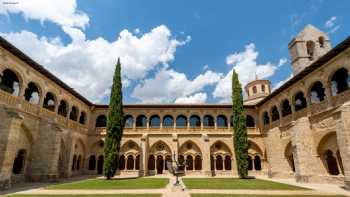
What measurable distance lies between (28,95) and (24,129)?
423 cm

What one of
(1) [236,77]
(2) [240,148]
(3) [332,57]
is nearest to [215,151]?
(2) [240,148]

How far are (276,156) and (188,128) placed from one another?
10.2 meters

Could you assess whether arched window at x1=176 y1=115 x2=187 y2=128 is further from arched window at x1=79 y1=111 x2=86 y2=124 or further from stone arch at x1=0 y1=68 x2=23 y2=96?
stone arch at x1=0 y1=68 x2=23 y2=96

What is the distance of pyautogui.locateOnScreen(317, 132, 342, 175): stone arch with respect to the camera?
14.8 m

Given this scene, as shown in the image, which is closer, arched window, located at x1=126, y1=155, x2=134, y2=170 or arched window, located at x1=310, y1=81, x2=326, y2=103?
arched window, located at x1=310, y1=81, x2=326, y2=103

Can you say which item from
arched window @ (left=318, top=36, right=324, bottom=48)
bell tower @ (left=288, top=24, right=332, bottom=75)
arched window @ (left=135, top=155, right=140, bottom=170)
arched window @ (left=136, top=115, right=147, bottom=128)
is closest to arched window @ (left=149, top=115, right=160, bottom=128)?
arched window @ (left=136, top=115, right=147, bottom=128)

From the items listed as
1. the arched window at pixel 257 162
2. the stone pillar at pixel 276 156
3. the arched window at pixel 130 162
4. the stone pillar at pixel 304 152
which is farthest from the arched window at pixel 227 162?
the arched window at pixel 130 162

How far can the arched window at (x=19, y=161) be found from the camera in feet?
50.6

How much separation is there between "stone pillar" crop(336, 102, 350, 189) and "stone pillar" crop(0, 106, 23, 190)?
2033 cm

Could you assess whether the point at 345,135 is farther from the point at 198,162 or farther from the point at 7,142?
the point at 7,142

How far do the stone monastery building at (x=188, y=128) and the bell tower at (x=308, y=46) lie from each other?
125 millimetres

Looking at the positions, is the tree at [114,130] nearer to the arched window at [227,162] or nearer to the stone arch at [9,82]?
the stone arch at [9,82]

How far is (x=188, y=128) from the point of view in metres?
25.9

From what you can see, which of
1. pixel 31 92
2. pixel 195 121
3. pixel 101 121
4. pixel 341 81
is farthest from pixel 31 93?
pixel 341 81
